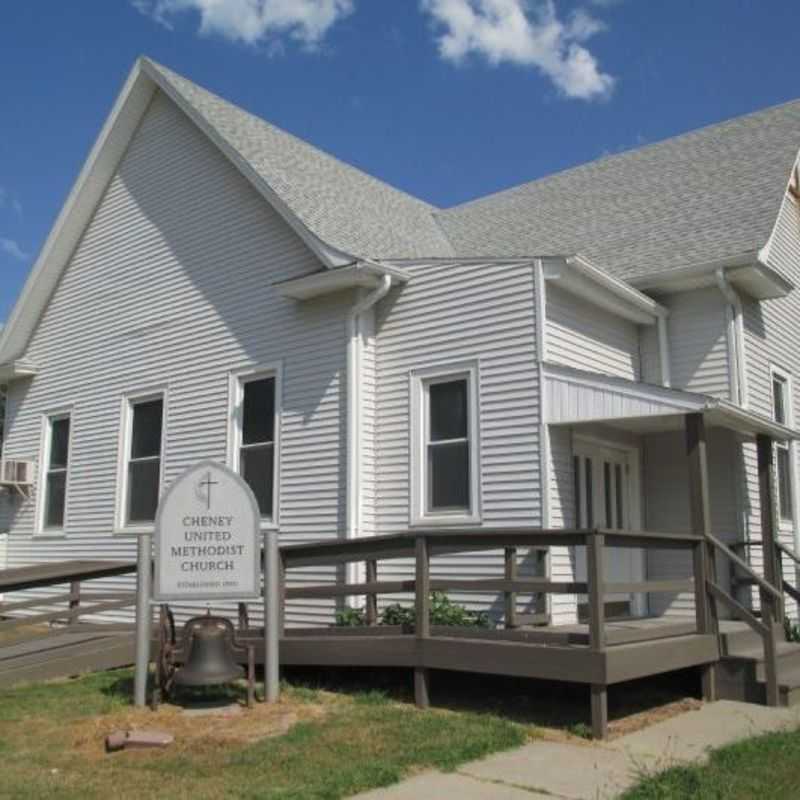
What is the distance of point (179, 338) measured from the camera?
45.8 feet

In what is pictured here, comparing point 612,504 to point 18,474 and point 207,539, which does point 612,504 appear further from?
point 18,474

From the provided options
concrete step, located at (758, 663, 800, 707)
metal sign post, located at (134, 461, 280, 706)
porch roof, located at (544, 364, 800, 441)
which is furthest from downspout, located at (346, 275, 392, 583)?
concrete step, located at (758, 663, 800, 707)

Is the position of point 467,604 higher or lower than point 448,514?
lower

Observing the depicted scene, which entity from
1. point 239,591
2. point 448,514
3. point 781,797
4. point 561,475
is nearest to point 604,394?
point 561,475

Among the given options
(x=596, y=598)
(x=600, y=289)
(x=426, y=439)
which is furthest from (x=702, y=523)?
(x=426, y=439)

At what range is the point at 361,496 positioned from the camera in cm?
1134

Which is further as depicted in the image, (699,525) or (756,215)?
(756,215)

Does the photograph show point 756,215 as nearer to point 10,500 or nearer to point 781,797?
point 781,797

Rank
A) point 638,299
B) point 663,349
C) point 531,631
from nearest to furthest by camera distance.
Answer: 1. point 531,631
2. point 638,299
3. point 663,349

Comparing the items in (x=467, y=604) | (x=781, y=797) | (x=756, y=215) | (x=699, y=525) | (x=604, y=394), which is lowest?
(x=781, y=797)

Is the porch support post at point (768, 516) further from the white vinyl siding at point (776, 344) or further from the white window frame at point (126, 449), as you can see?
the white window frame at point (126, 449)

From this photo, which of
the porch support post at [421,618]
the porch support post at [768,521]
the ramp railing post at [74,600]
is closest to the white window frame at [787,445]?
the porch support post at [768,521]

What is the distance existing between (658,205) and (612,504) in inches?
194

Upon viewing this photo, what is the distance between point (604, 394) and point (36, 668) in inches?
257
